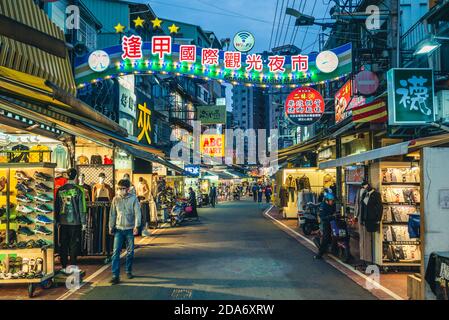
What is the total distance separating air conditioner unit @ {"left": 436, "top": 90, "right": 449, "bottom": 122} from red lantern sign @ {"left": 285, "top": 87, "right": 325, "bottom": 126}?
256 inches

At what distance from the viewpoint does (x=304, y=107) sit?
19.5 m

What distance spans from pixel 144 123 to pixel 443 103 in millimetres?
20335

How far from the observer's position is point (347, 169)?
524 inches

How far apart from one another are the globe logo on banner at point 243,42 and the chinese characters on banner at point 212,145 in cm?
2409

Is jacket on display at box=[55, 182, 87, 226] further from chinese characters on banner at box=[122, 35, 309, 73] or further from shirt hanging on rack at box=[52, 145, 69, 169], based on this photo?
chinese characters on banner at box=[122, 35, 309, 73]

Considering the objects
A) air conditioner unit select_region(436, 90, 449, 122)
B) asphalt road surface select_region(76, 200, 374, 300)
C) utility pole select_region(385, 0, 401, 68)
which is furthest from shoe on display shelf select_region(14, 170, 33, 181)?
air conditioner unit select_region(436, 90, 449, 122)

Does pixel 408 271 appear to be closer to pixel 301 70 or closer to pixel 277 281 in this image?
pixel 277 281

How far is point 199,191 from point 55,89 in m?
32.5

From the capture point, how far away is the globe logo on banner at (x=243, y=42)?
19.1 metres

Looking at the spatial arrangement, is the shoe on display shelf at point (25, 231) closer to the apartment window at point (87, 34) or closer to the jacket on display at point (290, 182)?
the apartment window at point (87, 34)

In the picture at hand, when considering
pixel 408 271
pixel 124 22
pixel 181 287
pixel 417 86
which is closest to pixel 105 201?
pixel 181 287

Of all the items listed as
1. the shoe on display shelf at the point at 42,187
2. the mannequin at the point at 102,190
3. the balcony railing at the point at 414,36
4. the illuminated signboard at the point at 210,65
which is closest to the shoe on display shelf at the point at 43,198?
the shoe on display shelf at the point at 42,187

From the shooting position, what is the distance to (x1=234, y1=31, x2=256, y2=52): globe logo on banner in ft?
62.5

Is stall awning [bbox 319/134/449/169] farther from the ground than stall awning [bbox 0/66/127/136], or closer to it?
closer to it
